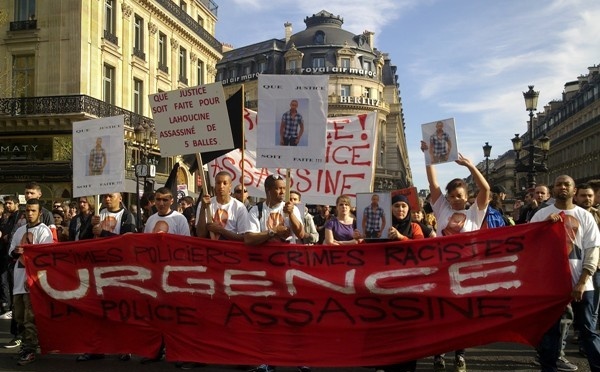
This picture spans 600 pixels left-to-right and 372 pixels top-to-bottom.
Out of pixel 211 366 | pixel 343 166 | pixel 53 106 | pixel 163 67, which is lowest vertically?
pixel 211 366

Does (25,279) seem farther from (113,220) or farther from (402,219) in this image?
(402,219)

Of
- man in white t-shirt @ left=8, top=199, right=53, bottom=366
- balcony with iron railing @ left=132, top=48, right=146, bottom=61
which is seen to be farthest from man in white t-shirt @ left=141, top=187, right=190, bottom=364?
balcony with iron railing @ left=132, top=48, right=146, bottom=61

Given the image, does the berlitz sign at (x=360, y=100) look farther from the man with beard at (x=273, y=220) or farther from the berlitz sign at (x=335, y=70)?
the man with beard at (x=273, y=220)

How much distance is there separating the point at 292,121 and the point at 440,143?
1.62 m

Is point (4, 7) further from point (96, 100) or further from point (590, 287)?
point (590, 287)

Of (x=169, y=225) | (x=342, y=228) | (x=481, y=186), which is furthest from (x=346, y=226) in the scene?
(x=169, y=225)

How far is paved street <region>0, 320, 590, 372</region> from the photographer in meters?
6.17

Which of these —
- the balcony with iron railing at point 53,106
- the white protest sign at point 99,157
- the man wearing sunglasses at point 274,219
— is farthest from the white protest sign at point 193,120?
the balcony with iron railing at point 53,106

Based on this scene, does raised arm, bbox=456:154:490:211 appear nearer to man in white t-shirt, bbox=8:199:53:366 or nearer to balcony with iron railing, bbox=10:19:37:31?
man in white t-shirt, bbox=8:199:53:366

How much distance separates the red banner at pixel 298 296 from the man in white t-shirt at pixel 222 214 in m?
0.23

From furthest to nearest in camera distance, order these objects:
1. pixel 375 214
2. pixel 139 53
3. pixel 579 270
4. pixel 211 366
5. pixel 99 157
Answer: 1. pixel 139 53
2. pixel 99 157
3. pixel 211 366
4. pixel 375 214
5. pixel 579 270

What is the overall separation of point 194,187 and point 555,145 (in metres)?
69.0

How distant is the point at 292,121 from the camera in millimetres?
6609

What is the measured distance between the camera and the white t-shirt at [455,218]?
593 centimetres
